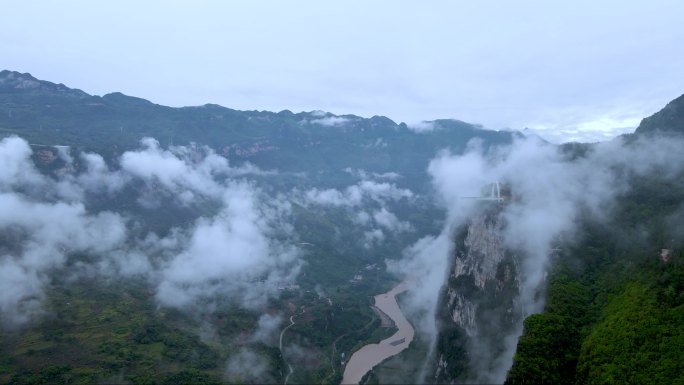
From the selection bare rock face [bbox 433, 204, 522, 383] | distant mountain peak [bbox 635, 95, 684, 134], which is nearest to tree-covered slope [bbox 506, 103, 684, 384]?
bare rock face [bbox 433, 204, 522, 383]

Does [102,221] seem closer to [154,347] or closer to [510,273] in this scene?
[154,347]

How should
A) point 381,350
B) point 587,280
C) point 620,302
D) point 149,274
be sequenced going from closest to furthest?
point 620,302 → point 587,280 → point 381,350 → point 149,274

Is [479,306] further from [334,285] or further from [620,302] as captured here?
[334,285]

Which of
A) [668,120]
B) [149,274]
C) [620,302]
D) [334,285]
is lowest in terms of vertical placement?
[334,285]

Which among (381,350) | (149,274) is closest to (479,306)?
Result: (381,350)

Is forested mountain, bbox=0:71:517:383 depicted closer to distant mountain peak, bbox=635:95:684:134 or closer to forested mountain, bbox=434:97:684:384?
forested mountain, bbox=434:97:684:384

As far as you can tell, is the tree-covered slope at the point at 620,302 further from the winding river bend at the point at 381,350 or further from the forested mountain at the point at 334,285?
the winding river bend at the point at 381,350
